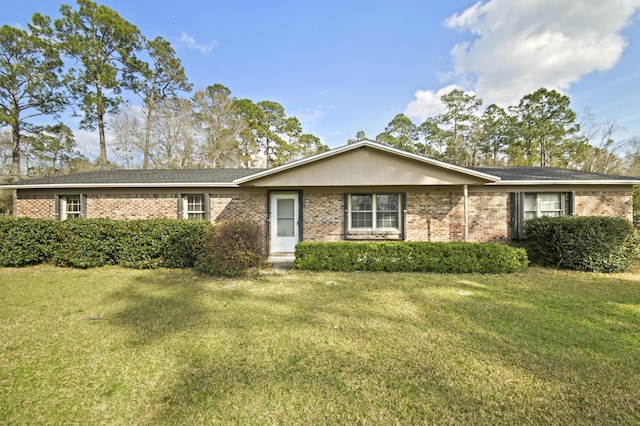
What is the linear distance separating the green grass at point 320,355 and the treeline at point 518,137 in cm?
2206

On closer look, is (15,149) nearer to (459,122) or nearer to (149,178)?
(149,178)

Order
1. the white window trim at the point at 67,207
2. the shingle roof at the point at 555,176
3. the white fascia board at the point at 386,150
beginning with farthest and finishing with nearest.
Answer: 1. the white window trim at the point at 67,207
2. the shingle roof at the point at 555,176
3. the white fascia board at the point at 386,150

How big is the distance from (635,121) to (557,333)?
2306 centimetres

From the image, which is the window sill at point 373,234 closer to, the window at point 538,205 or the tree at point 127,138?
the window at point 538,205

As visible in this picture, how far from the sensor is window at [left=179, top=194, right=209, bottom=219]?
9.66 meters

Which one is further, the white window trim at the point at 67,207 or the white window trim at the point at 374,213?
the white window trim at the point at 67,207

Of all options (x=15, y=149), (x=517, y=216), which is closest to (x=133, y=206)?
(x=517, y=216)

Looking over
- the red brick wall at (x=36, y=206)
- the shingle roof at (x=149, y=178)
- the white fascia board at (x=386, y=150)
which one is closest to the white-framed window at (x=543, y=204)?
the white fascia board at (x=386, y=150)

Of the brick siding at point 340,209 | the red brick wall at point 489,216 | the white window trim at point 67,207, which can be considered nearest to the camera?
the brick siding at point 340,209

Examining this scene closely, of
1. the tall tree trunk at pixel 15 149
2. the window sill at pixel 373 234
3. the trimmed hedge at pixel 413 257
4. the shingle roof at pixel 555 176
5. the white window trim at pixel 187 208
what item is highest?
the tall tree trunk at pixel 15 149

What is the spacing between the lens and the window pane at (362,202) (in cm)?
943

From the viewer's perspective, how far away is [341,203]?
9406mm

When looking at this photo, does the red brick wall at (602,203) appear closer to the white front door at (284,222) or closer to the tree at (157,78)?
the white front door at (284,222)

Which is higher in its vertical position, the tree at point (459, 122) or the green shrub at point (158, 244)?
the tree at point (459, 122)
